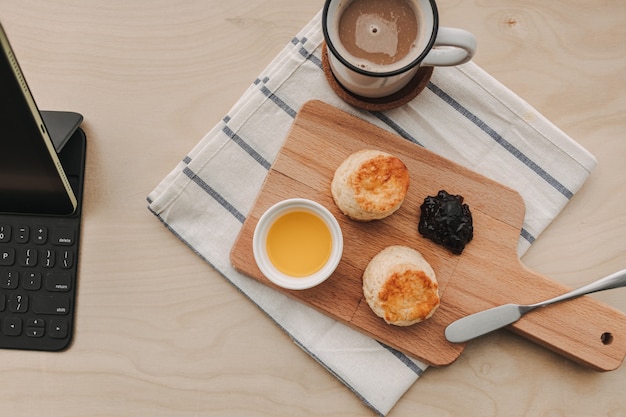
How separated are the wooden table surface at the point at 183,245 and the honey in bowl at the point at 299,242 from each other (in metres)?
0.13

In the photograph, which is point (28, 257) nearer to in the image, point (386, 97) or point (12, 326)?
point (12, 326)

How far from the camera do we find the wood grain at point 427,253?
1025 mm

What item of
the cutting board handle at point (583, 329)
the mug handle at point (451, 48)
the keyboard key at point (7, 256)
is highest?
the mug handle at point (451, 48)

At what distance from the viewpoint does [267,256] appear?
1.01 meters

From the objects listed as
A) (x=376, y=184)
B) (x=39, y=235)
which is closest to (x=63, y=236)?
(x=39, y=235)

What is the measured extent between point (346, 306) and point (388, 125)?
348 mm

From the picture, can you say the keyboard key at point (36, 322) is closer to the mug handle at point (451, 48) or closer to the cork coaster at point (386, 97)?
the cork coaster at point (386, 97)

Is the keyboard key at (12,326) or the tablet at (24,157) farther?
the keyboard key at (12,326)

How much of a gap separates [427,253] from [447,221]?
0.25ft

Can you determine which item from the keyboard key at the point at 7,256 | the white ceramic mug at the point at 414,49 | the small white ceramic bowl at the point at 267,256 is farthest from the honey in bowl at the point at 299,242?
the keyboard key at the point at 7,256

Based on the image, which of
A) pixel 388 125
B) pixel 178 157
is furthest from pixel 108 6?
pixel 388 125

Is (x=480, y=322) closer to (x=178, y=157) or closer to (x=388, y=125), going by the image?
(x=388, y=125)

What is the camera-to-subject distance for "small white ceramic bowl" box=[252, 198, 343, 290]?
3.25ft

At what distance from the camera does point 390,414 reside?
1.06 metres
